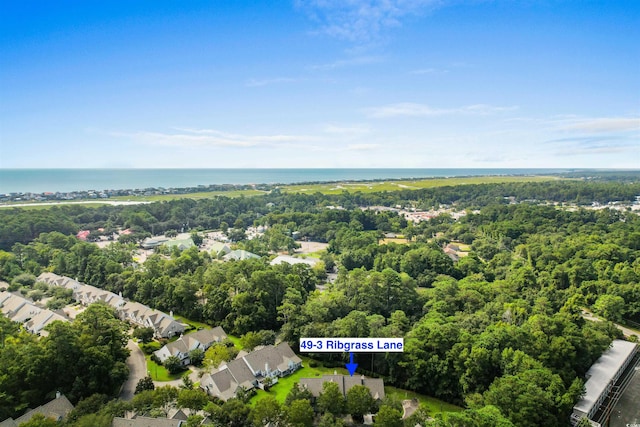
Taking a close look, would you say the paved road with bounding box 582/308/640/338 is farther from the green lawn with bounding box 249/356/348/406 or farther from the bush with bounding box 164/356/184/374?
the bush with bounding box 164/356/184/374

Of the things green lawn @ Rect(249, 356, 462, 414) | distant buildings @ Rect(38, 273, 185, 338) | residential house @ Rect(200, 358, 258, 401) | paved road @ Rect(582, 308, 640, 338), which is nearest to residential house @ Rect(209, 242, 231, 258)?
distant buildings @ Rect(38, 273, 185, 338)

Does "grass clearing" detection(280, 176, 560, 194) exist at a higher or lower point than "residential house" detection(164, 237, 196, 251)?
higher

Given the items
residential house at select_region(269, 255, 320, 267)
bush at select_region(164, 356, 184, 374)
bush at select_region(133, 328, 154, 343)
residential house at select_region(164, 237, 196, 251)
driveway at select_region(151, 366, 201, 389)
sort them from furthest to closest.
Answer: residential house at select_region(164, 237, 196, 251) → residential house at select_region(269, 255, 320, 267) → bush at select_region(133, 328, 154, 343) → bush at select_region(164, 356, 184, 374) → driveway at select_region(151, 366, 201, 389)

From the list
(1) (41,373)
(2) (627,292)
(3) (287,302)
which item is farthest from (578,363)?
(1) (41,373)

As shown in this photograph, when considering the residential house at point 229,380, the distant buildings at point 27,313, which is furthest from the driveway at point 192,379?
the distant buildings at point 27,313

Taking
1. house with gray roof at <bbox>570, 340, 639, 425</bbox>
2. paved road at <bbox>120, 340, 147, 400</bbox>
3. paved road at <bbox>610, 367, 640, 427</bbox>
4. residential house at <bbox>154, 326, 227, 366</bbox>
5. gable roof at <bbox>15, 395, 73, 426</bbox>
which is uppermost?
gable roof at <bbox>15, 395, 73, 426</bbox>

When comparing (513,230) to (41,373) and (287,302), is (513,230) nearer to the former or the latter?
(287,302)

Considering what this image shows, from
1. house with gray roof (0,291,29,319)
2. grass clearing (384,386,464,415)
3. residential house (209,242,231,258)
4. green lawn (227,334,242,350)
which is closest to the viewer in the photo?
grass clearing (384,386,464,415)
